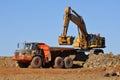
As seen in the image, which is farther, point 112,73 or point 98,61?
point 98,61

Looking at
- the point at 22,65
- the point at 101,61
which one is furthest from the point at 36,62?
the point at 101,61

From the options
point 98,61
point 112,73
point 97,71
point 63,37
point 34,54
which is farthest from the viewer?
point 63,37

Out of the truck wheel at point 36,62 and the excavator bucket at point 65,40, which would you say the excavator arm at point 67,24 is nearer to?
the excavator bucket at point 65,40

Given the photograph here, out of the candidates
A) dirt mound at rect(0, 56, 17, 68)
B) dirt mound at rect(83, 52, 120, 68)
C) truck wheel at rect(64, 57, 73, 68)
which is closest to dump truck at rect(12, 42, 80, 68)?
truck wheel at rect(64, 57, 73, 68)

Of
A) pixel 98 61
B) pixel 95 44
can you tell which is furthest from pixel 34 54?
pixel 95 44

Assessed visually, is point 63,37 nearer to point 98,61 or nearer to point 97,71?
point 98,61

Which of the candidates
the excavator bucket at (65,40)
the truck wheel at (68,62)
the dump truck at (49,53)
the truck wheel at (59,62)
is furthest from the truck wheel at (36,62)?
the excavator bucket at (65,40)

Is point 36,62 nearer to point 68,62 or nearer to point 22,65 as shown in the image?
point 22,65

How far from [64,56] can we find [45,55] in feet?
9.84

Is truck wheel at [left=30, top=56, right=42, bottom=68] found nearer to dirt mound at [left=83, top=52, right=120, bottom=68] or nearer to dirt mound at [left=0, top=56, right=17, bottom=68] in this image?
dirt mound at [left=83, top=52, right=120, bottom=68]

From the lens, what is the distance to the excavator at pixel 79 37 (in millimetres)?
46188

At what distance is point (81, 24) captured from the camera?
48.5 m

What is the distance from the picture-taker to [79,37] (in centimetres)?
4847

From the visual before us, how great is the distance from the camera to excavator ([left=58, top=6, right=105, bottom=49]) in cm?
4619
